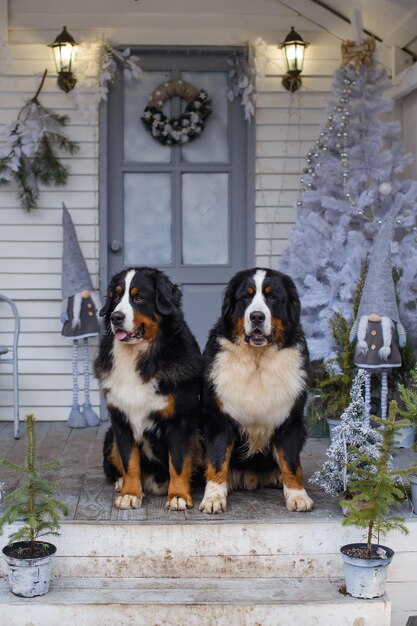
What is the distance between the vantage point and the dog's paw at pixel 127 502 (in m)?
3.82

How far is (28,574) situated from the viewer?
3.36m

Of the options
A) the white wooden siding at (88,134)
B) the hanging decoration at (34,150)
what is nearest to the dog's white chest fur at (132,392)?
the white wooden siding at (88,134)

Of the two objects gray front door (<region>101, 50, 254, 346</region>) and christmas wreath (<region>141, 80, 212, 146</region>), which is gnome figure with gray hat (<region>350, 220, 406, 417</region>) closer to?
gray front door (<region>101, 50, 254, 346</region>)

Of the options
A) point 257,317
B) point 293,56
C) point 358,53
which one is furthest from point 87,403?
point 358,53

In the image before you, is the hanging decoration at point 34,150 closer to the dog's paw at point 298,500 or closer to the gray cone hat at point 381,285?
the gray cone hat at point 381,285

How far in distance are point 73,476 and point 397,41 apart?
3816mm

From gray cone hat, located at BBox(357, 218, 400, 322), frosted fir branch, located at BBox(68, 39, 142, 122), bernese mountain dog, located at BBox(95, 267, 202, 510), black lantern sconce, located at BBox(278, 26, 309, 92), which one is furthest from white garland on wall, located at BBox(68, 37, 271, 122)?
bernese mountain dog, located at BBox(95, 267, 202, 510)

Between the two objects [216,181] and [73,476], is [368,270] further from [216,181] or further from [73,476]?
[73,476]

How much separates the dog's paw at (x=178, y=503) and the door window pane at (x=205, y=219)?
9.28ft

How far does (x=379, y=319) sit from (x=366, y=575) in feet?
6.62

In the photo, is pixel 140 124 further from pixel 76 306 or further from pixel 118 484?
pixel 118 484

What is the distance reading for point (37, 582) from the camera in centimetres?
338

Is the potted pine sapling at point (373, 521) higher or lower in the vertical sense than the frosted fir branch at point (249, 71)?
lower

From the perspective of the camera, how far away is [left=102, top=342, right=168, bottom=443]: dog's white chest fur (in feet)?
12.6
